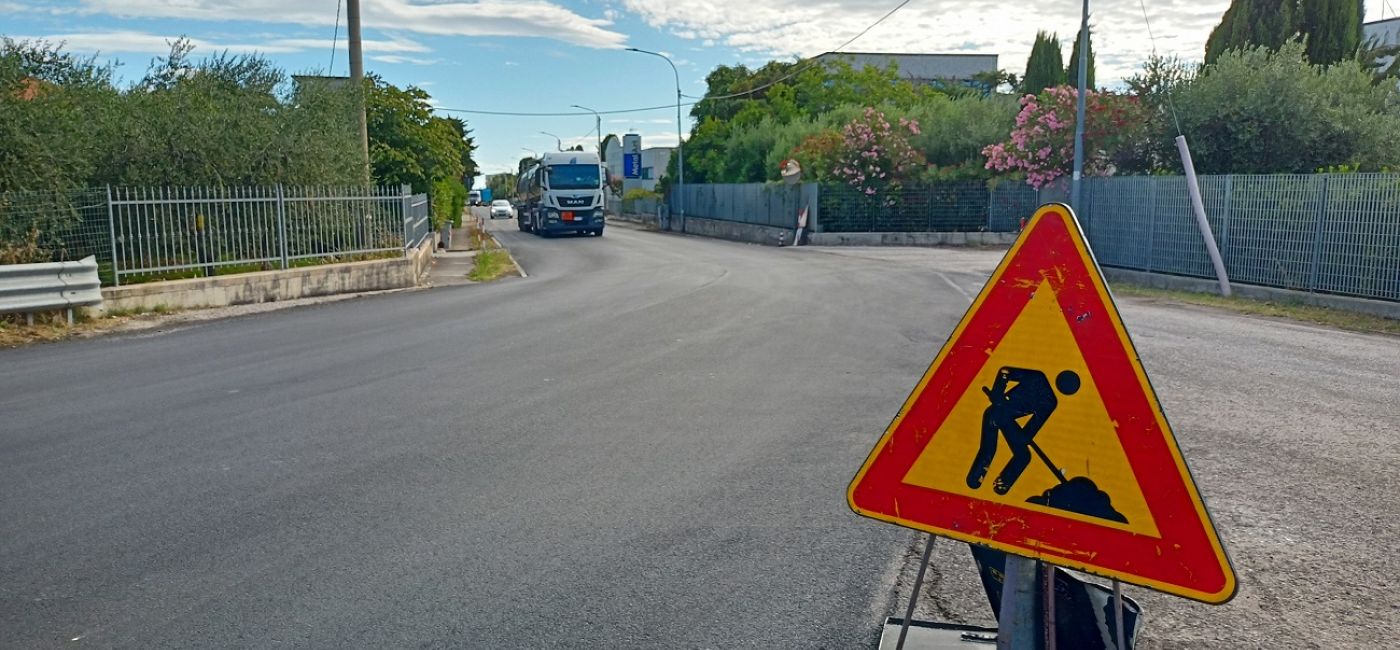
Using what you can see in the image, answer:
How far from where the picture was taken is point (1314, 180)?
1518 cm

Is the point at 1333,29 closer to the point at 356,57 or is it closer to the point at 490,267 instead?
the point at 490,267

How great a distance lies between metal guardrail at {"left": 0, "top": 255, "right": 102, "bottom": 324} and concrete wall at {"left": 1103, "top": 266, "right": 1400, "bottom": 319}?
16559 millimetres

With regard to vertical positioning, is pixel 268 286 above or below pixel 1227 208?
below

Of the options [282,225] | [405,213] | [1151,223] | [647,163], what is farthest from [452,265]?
[647,163]

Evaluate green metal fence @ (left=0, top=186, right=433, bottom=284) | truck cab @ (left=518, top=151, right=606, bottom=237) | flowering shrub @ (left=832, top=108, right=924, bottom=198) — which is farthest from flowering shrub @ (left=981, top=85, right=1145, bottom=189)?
green metal fence @ (left=0, top=186, right=433, bottom=284)

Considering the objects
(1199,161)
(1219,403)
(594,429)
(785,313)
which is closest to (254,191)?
(785,313)

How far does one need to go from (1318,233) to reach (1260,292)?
4.23ft

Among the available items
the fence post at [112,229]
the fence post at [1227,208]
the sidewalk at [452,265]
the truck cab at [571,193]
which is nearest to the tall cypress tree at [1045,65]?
the truck cab at [571,193]

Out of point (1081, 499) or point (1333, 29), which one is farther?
point (1333, 29)

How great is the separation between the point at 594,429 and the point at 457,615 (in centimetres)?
316

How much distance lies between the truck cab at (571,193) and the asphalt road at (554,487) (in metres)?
27.8

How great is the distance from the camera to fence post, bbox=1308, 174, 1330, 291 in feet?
49.3

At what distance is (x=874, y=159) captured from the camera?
33.6 meters

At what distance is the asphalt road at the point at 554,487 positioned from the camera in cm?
409
